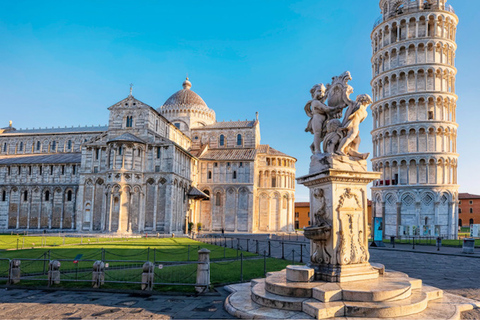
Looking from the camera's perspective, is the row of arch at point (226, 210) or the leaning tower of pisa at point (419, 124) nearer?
the leaning tower of pisa at point (419, 124)

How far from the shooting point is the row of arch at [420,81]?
45281 millimetres

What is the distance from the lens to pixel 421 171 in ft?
147

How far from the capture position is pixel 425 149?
44656mm

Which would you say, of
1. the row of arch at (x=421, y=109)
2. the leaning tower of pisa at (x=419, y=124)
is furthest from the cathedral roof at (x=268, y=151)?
the row of arch at (x=421, y=109)

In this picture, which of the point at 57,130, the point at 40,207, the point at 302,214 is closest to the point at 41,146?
the point at 57,130

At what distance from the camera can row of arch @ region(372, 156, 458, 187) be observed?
44.2m

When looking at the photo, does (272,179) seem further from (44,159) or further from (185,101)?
(44,159)

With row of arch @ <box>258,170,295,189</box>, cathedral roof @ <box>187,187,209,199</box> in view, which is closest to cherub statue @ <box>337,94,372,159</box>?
cathedral roof @ <box>187,187,209,199</box>

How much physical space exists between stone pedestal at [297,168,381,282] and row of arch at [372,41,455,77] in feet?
142

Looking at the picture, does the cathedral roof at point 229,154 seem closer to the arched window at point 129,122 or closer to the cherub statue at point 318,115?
the arched window at point 129,122

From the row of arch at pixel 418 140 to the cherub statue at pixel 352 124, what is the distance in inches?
1577

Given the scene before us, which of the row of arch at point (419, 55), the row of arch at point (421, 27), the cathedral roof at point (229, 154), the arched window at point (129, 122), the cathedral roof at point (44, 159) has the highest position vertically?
the row of arch at point (421, 27)

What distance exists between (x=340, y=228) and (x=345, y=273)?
3.20 feet

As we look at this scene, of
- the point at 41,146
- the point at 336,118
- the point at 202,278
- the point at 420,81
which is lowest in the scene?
the point at 202,278
